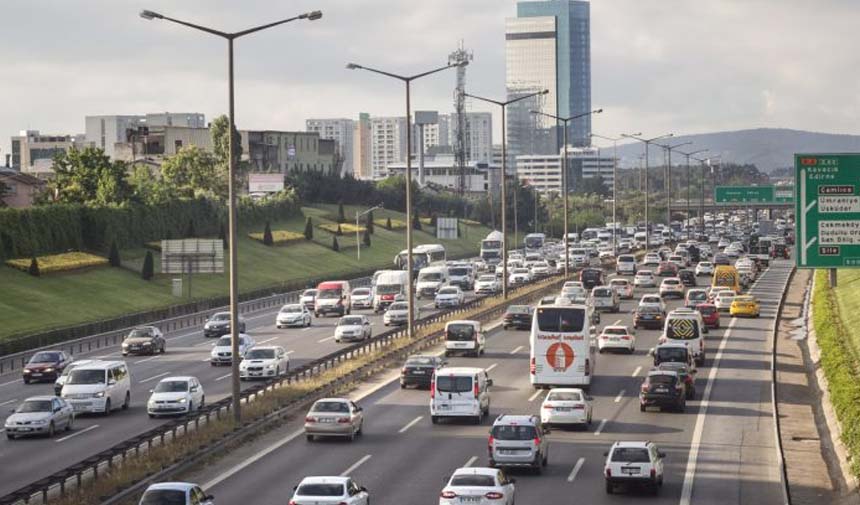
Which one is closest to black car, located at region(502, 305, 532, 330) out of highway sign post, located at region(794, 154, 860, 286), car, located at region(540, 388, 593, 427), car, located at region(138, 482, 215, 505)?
car, located at region(540, 388, 593, 427)

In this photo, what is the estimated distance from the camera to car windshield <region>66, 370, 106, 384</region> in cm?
5119

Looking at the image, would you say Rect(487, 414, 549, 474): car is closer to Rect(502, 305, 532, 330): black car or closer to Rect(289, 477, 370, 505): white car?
Rect(289, 477, 370, 505): white car

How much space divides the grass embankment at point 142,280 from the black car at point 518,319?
90.9 ft

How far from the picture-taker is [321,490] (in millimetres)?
29688

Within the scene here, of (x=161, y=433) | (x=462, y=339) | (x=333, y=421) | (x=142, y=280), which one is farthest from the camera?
(x=142, y=280)

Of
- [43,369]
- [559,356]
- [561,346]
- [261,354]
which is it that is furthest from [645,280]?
[561,346]

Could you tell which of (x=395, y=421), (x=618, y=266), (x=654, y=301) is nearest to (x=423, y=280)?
(x=618, y=266)

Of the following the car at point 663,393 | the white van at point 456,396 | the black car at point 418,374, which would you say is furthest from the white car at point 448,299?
the white van at point 456,396

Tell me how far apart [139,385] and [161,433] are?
20.1m

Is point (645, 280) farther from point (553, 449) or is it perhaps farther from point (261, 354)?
point (553, 449)

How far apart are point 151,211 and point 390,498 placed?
10446cm

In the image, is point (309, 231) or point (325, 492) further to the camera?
point (309, 231)

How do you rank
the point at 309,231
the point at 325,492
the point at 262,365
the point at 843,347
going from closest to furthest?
the point at 325,492, the point at 262,365, the point at 843,347, the point at 309,231

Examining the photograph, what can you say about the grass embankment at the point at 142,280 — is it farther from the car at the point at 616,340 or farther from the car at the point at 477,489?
the car at the point at 477,489
